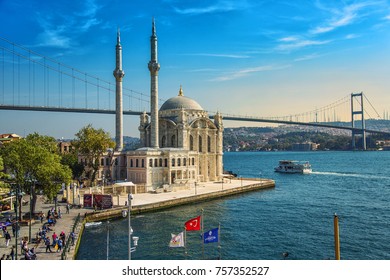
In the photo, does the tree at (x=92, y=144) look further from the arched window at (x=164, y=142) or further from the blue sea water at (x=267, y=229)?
the blue sea water at (x=267, y=229)

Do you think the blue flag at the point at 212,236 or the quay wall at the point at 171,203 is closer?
the blue flag at the point at 212,236

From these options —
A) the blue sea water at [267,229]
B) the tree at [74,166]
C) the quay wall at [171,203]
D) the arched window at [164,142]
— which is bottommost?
the blue sea water at [267,229]

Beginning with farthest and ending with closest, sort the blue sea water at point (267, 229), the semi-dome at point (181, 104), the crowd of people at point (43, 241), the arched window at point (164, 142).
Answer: the semi-dome at point (181, 104)
the arched window at point (164, 142)
the blue sea water at point (267, 229)
the crowd of people at point (43, 241)

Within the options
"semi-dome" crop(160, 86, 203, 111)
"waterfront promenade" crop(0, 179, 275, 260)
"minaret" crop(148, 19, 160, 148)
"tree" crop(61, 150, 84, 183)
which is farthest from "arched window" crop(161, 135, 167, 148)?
"tree" crop(61, 150, 84, 183)

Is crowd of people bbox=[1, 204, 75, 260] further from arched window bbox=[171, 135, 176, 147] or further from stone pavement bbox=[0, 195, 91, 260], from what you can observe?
arched window bbox=[171, 135, 176, 147]

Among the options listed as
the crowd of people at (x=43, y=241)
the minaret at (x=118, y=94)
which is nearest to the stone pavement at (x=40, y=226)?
the crowd of people at (x=43, y=241)

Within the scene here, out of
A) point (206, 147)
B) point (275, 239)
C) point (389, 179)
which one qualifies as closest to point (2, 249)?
point (275, 239)
